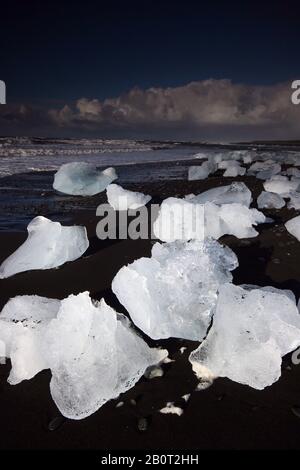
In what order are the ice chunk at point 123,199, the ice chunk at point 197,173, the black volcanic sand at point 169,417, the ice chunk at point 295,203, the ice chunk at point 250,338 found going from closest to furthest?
the black volcanic sand at point 169,417 < the ice chunk at point 250,338 < the ice chunk at point 295,203 < the ice chunk at point 123,199 < the ice chunk at point 197,173

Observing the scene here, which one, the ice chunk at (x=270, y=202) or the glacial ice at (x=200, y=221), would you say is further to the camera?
the ice chunk at (x=270, y=202)

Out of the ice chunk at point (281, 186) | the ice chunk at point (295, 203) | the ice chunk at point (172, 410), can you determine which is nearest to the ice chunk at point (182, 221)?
the ice chunk at point (172, 410)

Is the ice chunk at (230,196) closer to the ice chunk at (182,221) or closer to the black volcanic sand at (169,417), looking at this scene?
the ice chunk at (182,221)

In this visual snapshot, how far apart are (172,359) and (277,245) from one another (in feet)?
6.59

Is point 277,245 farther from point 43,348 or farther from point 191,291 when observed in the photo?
point 43,348

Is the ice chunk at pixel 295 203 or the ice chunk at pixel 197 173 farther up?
the ice chunk at pixel 197 173

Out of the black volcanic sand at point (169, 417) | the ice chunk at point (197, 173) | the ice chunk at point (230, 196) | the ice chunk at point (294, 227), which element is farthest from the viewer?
the ice chunk at point (197, 173)

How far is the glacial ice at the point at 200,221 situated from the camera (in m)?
3.43

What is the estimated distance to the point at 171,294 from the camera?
202 centimetres

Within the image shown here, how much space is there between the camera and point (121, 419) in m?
1.57

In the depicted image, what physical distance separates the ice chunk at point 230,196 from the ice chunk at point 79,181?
7.25ft

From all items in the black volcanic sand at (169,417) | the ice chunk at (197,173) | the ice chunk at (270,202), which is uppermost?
the ice chunk at (197,173)

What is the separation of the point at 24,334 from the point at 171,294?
0.74m

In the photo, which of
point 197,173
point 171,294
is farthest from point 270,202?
point 171,294
